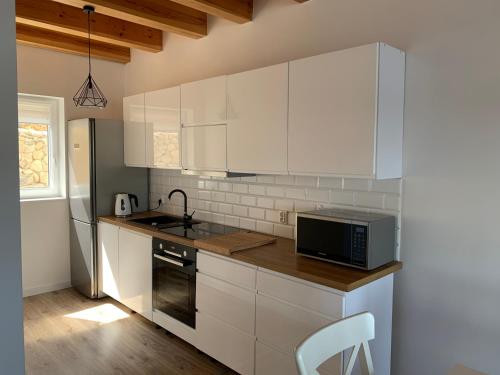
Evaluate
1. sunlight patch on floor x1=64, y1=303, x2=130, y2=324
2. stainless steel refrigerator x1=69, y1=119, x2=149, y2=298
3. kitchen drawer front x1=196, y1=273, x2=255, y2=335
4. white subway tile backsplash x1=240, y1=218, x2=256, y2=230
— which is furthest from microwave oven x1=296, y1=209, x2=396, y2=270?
stainless steel refrigerator x1=69, y1=119, x2=149, y2=298

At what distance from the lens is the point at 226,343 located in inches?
104

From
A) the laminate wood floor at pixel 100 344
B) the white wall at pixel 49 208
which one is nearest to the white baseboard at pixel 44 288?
the white wall at pixel 49 208

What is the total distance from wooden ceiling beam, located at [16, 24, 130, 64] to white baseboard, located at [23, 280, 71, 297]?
2.54m

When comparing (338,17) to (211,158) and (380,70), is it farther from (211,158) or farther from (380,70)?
(211,158)

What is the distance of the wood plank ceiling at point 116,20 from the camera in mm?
2973

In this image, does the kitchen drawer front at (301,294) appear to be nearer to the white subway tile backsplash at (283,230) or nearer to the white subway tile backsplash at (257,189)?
the white subway tile backsplash at (283,230)

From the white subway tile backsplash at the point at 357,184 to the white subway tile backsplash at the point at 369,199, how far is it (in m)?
0.03

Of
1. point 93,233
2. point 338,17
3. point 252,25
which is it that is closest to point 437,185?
point 338,17

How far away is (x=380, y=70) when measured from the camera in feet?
6.80

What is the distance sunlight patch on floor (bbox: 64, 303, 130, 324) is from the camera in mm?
3648

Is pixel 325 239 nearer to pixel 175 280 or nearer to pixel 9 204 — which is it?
pixel 175 280

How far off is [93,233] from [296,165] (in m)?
2.50

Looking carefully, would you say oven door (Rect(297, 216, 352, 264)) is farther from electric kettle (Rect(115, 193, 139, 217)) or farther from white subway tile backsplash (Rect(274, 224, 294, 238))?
electric kettle (Rect(115, 193, 139, 217))

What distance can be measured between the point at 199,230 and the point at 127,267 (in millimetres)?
878
